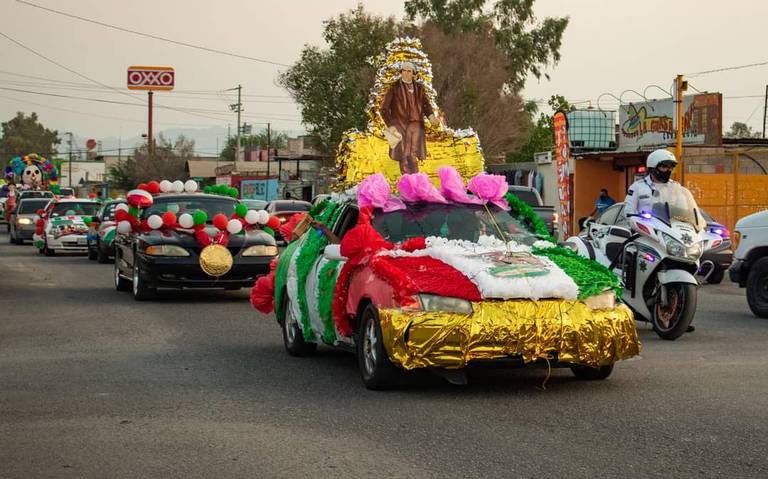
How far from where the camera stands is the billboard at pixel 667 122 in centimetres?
3653

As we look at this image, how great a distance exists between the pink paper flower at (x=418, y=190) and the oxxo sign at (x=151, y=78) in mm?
74038

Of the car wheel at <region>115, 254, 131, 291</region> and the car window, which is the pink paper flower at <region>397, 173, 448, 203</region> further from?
the car wheel at <region>115, 254, 131, 291</region>

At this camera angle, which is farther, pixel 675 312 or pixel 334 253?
pixel 675 312

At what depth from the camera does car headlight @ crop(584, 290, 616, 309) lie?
Answer: 29.4 feet

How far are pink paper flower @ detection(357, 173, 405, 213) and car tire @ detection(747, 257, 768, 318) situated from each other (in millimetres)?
7137

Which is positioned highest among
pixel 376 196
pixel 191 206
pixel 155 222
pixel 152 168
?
pixel 152 168

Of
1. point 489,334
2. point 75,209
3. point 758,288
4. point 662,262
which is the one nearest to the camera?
point 489,334

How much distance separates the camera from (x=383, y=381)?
29.4ft

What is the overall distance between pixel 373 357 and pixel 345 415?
944mm

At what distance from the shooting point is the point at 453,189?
1011 centimetres

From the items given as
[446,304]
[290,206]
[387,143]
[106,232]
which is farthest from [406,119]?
[290,206]

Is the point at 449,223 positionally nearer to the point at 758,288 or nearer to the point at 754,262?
the point at 758,288

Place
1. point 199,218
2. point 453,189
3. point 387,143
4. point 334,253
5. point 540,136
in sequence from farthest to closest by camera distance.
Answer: point 540,136, point 199,218, point 387,143, point 453,189, point 334,253

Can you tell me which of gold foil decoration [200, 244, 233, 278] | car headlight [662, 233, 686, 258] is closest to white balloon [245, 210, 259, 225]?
gold foil decoration [200, 244, 233, 278]
